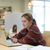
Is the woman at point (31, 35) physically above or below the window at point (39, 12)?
above

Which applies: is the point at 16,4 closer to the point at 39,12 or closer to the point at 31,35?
the point at 39,12

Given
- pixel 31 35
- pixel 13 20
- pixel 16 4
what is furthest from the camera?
pixel 16 4

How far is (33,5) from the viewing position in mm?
8703

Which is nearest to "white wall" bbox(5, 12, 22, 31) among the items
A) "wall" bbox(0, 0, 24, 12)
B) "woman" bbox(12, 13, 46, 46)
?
"woman" bbox(12, 13, 46, 46)

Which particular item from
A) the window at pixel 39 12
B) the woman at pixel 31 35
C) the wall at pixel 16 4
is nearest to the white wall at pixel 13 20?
the woman at pixel 31 35

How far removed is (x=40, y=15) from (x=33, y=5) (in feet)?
2.39

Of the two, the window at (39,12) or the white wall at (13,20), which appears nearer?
the white wall at (13,20)

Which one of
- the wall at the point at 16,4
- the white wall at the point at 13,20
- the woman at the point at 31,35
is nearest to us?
the woman at the point at 31,35

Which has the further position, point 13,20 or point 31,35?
point 13,20

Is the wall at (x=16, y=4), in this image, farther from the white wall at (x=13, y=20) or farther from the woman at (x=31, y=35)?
the woman at (x=31, y=35)

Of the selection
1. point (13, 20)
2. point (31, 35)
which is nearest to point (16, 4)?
point (13, 20)

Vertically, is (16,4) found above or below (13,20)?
below

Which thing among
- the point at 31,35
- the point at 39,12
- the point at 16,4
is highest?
the point at 31,35

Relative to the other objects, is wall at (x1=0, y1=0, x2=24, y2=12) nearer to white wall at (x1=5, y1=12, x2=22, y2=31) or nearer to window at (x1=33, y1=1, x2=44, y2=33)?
window at (x1=33, y1=1, x2=44, y2=33)
